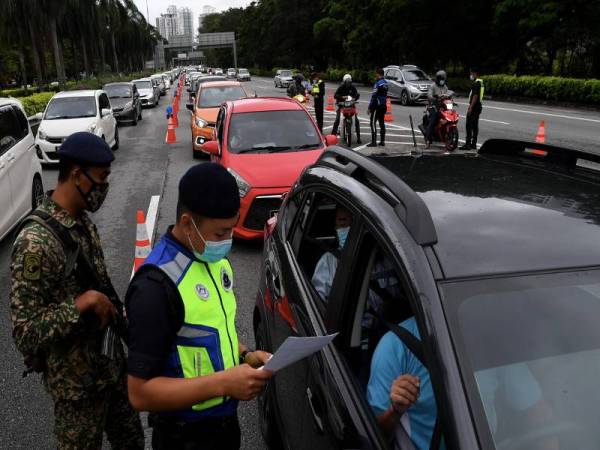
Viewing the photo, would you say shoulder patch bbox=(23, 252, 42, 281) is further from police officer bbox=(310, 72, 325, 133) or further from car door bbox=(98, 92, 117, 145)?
police officer bbox=(310, 72, 325, 133)

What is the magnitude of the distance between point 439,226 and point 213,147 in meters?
6.37

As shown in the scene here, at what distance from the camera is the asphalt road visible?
3791 millimetres

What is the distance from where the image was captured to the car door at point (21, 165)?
7375 mm

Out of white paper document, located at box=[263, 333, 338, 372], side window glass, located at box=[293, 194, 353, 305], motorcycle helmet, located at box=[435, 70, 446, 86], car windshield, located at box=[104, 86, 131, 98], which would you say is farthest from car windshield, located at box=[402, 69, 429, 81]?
white paper document, located at box=[263, 333, 338, 372]

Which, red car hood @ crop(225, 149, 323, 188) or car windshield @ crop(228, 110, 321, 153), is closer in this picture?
red car hood @ crop(225, 149, 323, 188)

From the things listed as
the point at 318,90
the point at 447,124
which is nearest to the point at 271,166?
the point at 447,124

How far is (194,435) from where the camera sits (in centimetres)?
206

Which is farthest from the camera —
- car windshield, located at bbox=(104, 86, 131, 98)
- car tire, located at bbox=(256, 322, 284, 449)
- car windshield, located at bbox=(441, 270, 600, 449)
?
car windshield, located at bbox=(104, 86, 131, 98)

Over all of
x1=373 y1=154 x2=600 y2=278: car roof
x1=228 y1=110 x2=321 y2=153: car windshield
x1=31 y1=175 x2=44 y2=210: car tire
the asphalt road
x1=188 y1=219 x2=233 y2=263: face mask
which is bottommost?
the asphalt road

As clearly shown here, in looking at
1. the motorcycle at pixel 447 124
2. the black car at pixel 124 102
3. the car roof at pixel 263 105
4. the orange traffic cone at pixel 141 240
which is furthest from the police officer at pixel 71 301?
the black car at pixel 124 102

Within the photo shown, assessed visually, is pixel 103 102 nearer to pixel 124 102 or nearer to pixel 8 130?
pixel 124 102

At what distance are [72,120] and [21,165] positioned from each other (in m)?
6.40

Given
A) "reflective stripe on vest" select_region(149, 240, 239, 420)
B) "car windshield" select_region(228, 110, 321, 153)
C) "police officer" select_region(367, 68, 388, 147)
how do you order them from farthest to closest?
"police officer" select_region(367, 68, 388, 147) < "car windshield" select_region(228, 110, 321, 153) < "reflective stripe on vest" select_region(149, 240, 239, 420)

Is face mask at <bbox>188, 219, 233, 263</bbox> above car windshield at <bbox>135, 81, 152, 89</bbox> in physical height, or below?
above
